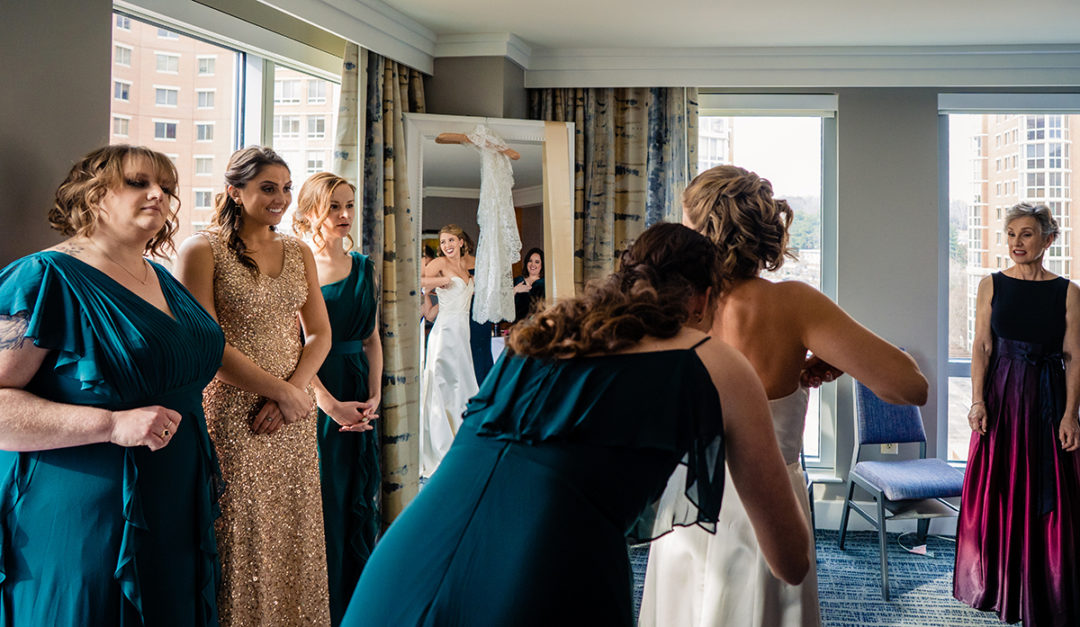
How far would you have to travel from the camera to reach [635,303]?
1.17 m

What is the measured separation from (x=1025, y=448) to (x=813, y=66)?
217 cm

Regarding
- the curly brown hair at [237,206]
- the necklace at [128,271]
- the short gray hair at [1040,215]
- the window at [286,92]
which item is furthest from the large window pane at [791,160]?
the necklace at [128,271]

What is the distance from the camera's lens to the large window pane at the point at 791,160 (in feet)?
15.8

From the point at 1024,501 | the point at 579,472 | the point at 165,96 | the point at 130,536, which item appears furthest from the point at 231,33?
the point at 1024,501

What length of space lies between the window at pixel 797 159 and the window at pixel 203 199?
2744 millimetres

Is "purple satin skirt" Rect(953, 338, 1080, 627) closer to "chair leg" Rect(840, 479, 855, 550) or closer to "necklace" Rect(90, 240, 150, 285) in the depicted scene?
"chair leg" Rect(840, 479, 855, 550)

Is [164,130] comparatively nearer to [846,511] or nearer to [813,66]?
[813,66]

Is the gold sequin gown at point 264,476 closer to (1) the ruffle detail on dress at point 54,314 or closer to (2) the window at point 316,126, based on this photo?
(1) the ruffle detail on dress at point 54,314

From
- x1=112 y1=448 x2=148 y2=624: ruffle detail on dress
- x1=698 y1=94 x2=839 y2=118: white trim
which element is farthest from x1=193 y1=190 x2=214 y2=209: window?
x1=698 y1=94 x2=839 y2=118: white trim

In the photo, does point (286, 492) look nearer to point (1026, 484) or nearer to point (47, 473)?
point (47, 473)

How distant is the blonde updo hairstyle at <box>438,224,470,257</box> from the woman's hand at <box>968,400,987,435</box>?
94.3 inches

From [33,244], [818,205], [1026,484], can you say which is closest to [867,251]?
[818,205]

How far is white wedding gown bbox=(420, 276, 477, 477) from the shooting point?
411 cm

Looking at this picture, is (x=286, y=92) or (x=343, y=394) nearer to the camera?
(x=343, y=394)
